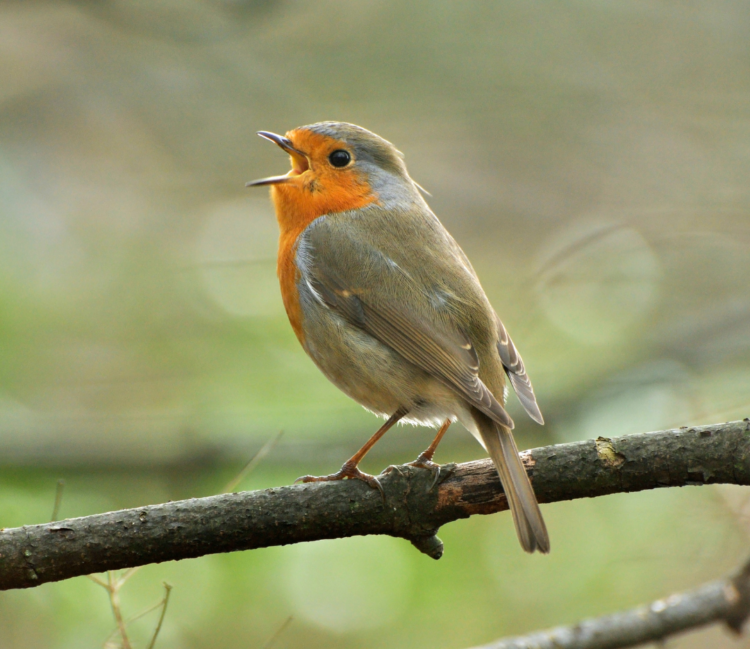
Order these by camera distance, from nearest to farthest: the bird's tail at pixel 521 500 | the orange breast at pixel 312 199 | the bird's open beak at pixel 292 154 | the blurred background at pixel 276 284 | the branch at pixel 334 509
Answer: the branch at pixel 334 509, the bird's tail at pixel 521 500, the orange breast at pixel 312 199, the bird's open beak at pixel 292 154, the blurred background at pixel 276 284

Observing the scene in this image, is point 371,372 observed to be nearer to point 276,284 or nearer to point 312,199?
point 312,199

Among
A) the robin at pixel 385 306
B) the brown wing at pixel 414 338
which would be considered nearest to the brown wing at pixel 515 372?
the robin at pixel 385 306

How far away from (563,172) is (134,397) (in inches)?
179

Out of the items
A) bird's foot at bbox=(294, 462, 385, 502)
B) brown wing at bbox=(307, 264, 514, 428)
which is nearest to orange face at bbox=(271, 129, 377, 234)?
brown wing at bbox=(307, 264, 514, 428)

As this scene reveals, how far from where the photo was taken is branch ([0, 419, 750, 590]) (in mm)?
2543

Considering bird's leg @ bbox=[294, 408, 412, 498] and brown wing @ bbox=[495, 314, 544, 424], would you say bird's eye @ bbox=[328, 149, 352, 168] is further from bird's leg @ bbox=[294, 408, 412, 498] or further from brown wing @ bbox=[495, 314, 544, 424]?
bird's leg @ bbox=[294, 408, 412, 498]

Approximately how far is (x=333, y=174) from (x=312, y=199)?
0.61 feet

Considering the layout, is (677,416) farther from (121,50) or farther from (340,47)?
(121,50)

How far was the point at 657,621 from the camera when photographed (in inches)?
130

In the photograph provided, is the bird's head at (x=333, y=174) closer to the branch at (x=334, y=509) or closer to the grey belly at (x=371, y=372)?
the grey belly at (x=371, y=372)

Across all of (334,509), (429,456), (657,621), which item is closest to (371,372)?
(429,456)

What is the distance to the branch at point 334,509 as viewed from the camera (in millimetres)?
2543

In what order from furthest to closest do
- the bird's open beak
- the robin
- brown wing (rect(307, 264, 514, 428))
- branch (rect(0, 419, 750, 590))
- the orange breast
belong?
the bird's open beak < the orange breast < the robin < brown wing (rect(307, 264, 514, 428)) < branch (rect(0, 419, 750, 590))

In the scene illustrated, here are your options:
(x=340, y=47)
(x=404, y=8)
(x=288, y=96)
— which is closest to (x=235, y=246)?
(x=288, y=96)
